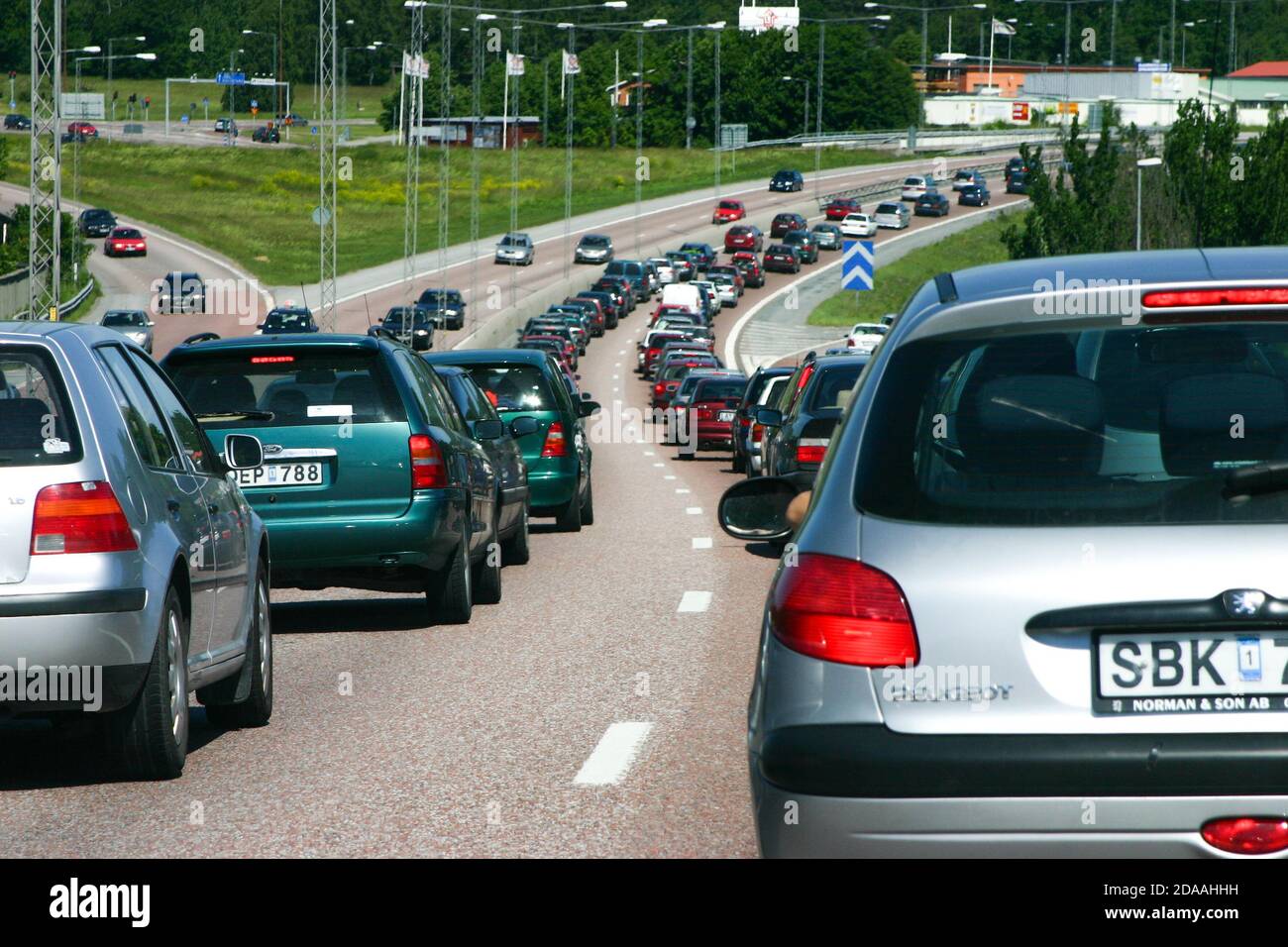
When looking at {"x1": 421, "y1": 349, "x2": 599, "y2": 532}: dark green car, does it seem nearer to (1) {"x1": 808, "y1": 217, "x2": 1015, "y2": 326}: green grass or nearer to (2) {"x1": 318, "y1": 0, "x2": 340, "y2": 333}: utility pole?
(2) {"x1": 318, "y1": 0, "x2": 340, "y2": 333}: utility pole

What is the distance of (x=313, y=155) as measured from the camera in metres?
145

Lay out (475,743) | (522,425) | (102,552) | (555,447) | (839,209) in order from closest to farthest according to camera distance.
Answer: (102,552)
(475,743)
(522,425)
(555,447)
(839,209)

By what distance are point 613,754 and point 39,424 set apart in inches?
96.7

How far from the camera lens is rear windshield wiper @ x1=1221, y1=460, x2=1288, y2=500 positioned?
162 inches

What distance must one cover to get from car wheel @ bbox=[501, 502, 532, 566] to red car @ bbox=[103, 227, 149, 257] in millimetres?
93586

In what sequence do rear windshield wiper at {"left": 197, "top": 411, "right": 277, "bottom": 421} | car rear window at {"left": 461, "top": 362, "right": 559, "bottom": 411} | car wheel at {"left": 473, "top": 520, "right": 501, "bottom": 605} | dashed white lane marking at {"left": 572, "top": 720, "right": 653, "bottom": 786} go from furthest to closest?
car rear window at {"left": 461, "top": 362, "right": 559, "bottom": 411}, car wheel at {"left": 473, "top": 520, "right": 501, "bottom": 605}, rear windshield wiper at {"left": 197, "top": 411, "right": 277, "bottom": 421}, dashed white lane marking at {"left": 572, "top": 720, "right": 653, "bottom": 786}

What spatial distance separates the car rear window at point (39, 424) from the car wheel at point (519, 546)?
9.66m

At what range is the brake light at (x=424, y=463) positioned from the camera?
12695mm

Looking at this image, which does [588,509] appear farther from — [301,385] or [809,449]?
[301,385]

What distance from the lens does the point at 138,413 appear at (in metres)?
8.10

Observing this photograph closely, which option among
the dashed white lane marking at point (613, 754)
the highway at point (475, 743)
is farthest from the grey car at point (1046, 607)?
the dashed white lane marking at point (613, 754)

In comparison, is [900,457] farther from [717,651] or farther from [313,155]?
[313,155]

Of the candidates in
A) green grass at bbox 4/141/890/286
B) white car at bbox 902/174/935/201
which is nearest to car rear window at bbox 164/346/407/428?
green grass at bbox 4/141/890/286

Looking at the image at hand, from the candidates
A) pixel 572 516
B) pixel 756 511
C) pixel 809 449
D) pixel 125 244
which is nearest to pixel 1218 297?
pixel 756 511
